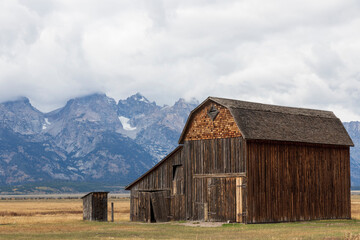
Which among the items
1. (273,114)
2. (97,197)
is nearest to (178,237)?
(273,114)

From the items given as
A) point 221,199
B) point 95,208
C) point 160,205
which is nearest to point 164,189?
point 160,205

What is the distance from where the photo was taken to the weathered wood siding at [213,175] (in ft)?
157

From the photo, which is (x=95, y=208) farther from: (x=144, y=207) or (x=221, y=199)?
(x=221, y=199)

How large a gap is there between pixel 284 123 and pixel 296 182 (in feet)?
16.0

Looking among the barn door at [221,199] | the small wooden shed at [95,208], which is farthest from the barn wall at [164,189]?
the barn door at [221,199]

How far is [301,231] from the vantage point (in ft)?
125

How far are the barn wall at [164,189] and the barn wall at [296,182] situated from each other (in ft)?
27.0

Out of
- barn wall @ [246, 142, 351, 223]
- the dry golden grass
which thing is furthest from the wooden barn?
the dry golden grass

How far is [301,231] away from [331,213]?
1534 cm

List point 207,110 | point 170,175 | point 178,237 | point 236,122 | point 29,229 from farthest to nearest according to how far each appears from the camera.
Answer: point 170,175 → point 207,110 → point 236,122 → point 29,229 → point 178,237

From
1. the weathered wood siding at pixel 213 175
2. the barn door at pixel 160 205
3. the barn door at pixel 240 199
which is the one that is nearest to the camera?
the barn door at pixel 240 199

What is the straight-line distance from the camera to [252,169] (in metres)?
47.0

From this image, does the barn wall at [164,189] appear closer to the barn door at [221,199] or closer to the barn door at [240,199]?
the barn door at [221,199]

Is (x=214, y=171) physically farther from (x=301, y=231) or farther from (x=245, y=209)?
(x=301, y=231)
